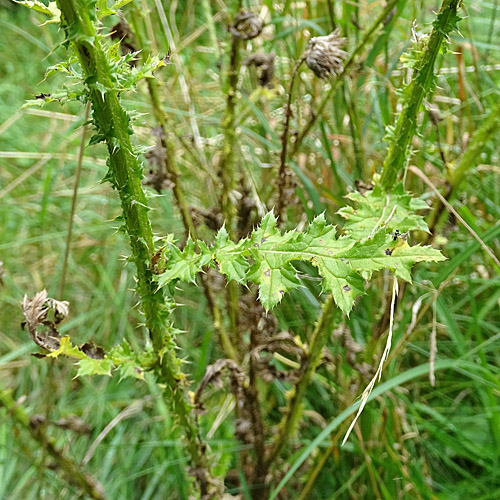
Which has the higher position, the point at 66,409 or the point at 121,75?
the point at 121,75

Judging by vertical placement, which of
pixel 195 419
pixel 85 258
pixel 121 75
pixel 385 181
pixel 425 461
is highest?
pixel 121 75

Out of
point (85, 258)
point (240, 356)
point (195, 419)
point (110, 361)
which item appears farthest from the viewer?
point (85, 258)

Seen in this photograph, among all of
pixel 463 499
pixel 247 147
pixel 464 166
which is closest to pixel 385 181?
pixel 464 166

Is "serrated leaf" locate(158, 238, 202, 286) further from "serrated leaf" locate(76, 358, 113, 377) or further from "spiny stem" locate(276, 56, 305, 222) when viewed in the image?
"spiny stem" locate(276, 56, 305, 222)

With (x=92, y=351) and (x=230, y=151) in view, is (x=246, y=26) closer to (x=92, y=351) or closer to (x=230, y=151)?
(x=230, y=151)

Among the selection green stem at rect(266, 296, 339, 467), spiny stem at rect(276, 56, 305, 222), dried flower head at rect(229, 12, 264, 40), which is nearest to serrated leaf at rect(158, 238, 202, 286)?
green stem at rect(266, 296, 339, 467)

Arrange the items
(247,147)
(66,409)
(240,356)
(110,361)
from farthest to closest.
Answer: (247,147) < (66,409) < (240,356) < (110,361)

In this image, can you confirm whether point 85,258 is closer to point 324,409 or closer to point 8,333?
point 8,333

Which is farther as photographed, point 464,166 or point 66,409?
point 66,409
